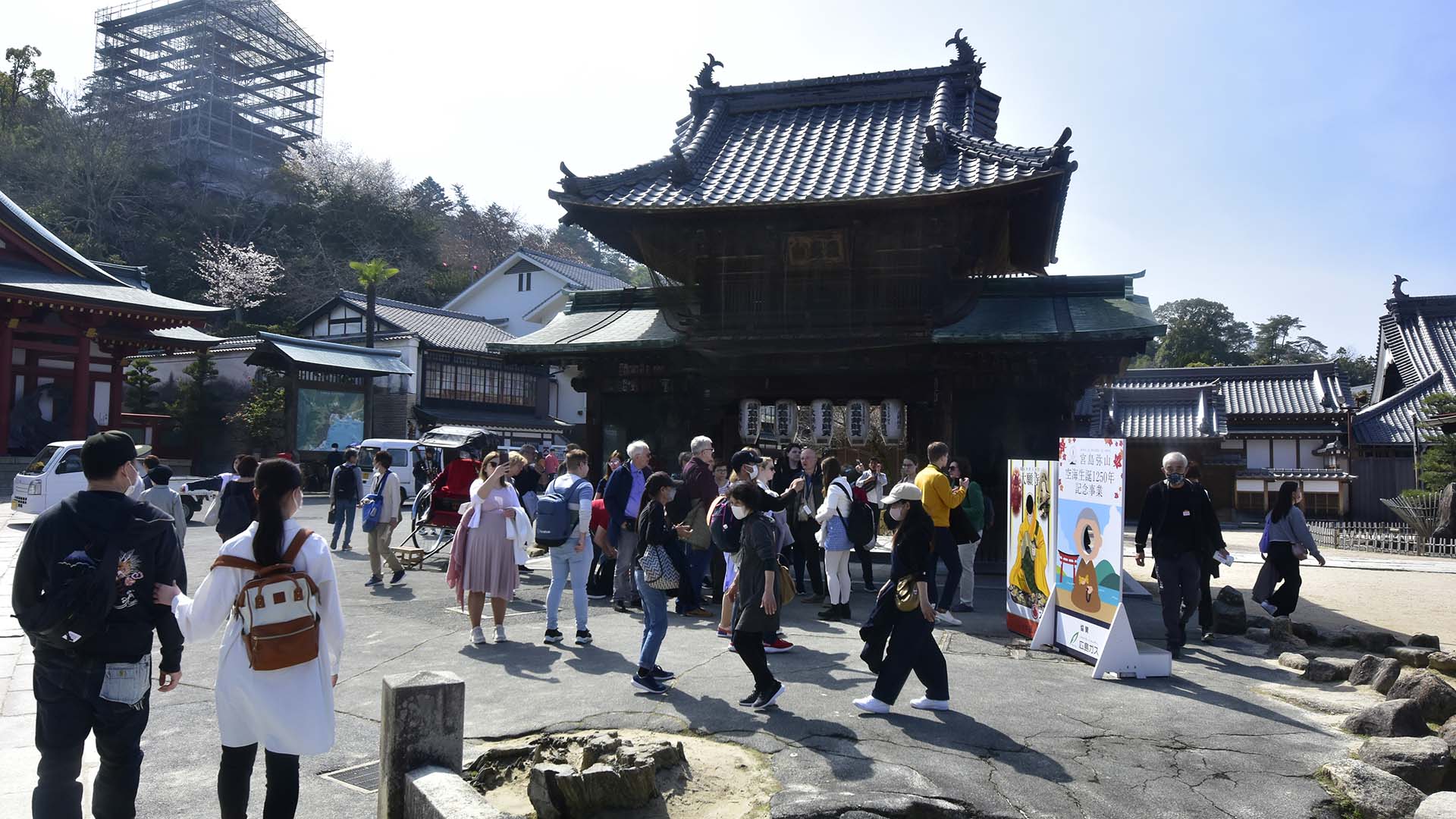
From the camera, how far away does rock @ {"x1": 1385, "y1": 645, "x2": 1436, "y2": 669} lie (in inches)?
323

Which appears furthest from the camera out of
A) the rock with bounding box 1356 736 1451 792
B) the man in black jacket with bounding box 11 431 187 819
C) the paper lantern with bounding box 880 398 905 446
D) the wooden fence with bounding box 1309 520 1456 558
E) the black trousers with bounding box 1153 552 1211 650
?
the wooden fence with bounding box 1309 520 1456 558

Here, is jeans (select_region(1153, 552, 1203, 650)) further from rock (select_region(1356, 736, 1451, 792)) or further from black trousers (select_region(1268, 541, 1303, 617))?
rock (select_region(1356, 736, 1451, 792))

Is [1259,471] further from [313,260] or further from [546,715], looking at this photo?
[313,260]

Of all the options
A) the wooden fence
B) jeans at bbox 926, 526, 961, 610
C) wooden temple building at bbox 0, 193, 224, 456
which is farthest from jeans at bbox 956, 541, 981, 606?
wooden temple building at bbox 0, 193, 224, 456

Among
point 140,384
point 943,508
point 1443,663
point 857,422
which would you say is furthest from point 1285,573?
point 140,384

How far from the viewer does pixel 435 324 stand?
139 feet

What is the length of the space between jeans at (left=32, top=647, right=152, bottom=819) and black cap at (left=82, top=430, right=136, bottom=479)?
0.78 m

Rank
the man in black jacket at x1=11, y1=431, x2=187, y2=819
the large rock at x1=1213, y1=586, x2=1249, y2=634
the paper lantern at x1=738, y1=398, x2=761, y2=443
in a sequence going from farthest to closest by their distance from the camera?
the paper lantern at x1=738, y1=398, x2=761, y2=443
the large rock at x1=1213, y1=586, x2=1249, y2=634
the man in black jacket at x1=11, y1=431, x2=187, y2=819

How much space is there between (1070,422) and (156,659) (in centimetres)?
1132

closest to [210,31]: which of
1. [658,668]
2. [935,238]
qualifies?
[935,238]

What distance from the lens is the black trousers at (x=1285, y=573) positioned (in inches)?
393

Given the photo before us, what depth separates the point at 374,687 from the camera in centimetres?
693

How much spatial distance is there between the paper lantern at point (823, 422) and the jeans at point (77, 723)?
10589 millimetres

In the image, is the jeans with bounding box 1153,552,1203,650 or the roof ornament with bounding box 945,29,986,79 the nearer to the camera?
the jeans with bounding box 1153,552,1203,650
